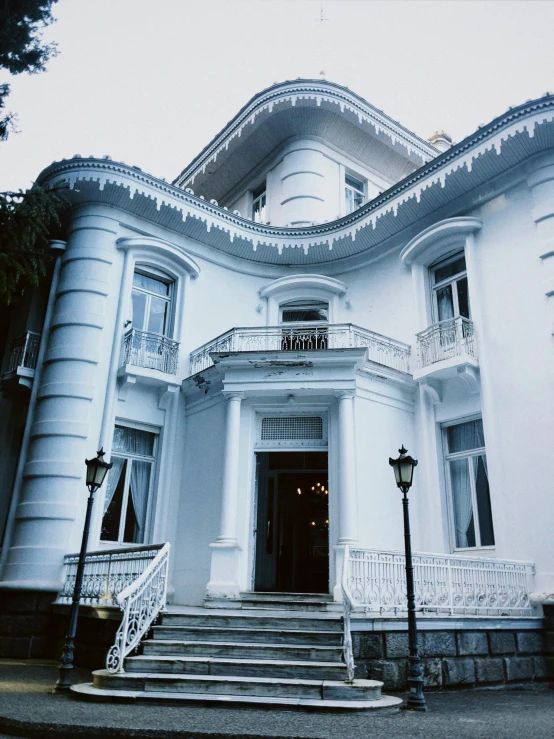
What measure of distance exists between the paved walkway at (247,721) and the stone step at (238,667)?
2.73 ft

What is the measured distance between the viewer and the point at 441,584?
930 centimetres

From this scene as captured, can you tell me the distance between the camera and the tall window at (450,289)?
12945 mm

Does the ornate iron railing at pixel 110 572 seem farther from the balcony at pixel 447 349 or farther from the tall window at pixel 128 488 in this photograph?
the balcony at pixel 447 349

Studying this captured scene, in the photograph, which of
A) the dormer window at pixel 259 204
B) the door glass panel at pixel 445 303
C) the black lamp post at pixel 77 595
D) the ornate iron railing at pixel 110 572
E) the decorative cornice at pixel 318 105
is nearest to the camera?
the black lamp post at pixel 77 595

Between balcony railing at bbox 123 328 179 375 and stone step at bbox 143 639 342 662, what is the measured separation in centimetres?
619

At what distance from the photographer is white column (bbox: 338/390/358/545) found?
428 inches

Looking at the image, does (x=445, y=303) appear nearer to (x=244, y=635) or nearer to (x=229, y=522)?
(x=229, y=522)

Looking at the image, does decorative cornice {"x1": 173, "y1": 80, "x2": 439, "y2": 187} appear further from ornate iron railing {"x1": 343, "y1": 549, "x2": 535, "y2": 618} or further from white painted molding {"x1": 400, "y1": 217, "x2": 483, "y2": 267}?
ornate iron railing {"x1": 343, "y1": 549, "x2": 535, "y2": 618}

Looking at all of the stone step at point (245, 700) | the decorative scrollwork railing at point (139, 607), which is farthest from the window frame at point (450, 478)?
the decorative scrollwork railing at point (139, 607)

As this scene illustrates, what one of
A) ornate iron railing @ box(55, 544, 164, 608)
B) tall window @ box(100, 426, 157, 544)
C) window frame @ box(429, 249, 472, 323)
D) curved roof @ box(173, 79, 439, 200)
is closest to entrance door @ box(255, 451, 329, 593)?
tall window @ box(100, 426, 157, 544)

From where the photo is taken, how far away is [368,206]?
14.5m

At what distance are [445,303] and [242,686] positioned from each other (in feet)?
29.5

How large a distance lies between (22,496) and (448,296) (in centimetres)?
964

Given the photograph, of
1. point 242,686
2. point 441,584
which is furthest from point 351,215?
point 242,686
